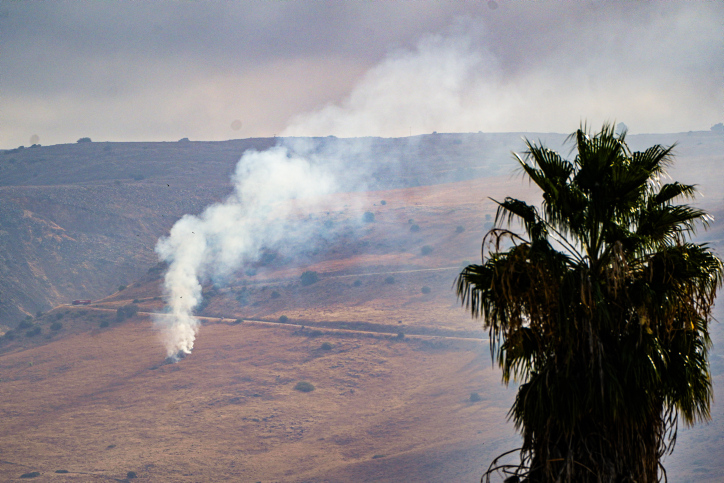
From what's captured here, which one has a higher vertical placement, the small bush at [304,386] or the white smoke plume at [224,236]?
the white smoke plume at [224,236]

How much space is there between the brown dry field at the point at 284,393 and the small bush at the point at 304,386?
1.89ft

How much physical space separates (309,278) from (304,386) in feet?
83.0

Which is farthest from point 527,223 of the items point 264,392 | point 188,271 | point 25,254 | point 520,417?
point 25,254

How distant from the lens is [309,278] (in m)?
75.8

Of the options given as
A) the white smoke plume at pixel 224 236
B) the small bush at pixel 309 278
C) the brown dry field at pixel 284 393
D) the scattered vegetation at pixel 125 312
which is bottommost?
the brown dry field at pixel 284 393

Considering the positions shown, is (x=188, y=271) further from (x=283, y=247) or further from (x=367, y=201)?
(x=367, y=201)

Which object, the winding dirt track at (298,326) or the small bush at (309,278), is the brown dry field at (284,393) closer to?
the winding dirt track at (298,326)

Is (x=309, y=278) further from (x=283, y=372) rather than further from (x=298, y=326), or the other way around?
(x=283, y=372)

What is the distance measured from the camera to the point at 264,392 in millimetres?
51781

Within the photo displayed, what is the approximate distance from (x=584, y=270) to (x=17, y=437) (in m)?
51.1

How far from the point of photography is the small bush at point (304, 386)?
169ft

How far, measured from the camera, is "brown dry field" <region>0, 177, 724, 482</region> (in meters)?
39.2

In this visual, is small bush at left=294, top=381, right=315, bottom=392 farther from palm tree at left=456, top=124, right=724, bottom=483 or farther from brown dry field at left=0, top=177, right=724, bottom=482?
palm tree at left=456, top=124, right=724, bottom=483

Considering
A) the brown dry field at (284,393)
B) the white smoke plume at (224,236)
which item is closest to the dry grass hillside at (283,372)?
the brown dry field at (284,393)
